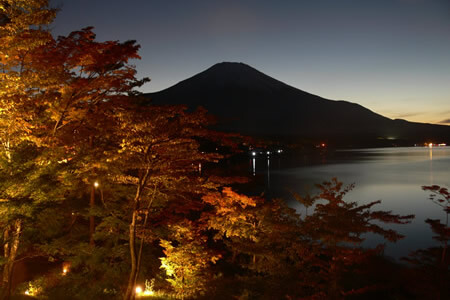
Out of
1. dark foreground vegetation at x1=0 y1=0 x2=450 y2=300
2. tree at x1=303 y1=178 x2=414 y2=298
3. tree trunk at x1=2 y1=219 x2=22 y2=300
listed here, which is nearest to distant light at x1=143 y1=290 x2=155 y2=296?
dark foreground vegetation at x1=0 y1=0 x2=450 y2=300

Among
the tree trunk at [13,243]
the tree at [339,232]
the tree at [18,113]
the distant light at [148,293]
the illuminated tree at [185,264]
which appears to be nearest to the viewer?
the tree at [18,113]

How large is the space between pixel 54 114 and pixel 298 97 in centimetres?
17664

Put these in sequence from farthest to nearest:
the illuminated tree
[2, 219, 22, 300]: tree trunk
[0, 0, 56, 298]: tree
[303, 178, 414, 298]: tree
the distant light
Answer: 1. the distant light
2. the illuminated tree
3. [2, 219, 22, 300]: tree trunk
4. [303, 178, 414, 298]: tree
5. [0, 0, 56, 298]: tree

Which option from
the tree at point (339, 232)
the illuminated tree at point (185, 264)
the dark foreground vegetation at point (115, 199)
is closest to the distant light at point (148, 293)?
the dark foreground vegetation at point (115, 199)

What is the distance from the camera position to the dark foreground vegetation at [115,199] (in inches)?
223

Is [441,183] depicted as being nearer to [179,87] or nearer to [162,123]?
[162,123]

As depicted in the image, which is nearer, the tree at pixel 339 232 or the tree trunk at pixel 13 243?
the tree at pixel 339 232

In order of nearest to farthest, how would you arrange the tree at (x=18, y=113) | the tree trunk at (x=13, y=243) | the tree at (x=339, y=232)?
1. the tree at (x=18, y=113)
2. the tree at (x=339, y=232)
3. the tree trunk at (x=13, y=243)

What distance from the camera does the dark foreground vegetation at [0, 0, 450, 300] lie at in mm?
5652

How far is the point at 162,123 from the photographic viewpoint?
241 inches

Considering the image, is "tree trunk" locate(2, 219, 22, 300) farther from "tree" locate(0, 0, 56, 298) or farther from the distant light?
the distant light

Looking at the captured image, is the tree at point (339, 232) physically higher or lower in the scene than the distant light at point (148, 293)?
higher

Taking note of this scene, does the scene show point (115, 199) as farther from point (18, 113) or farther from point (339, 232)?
point (339, 232)

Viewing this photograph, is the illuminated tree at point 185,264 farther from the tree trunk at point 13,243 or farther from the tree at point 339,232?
the tree trunk at point 13,243
